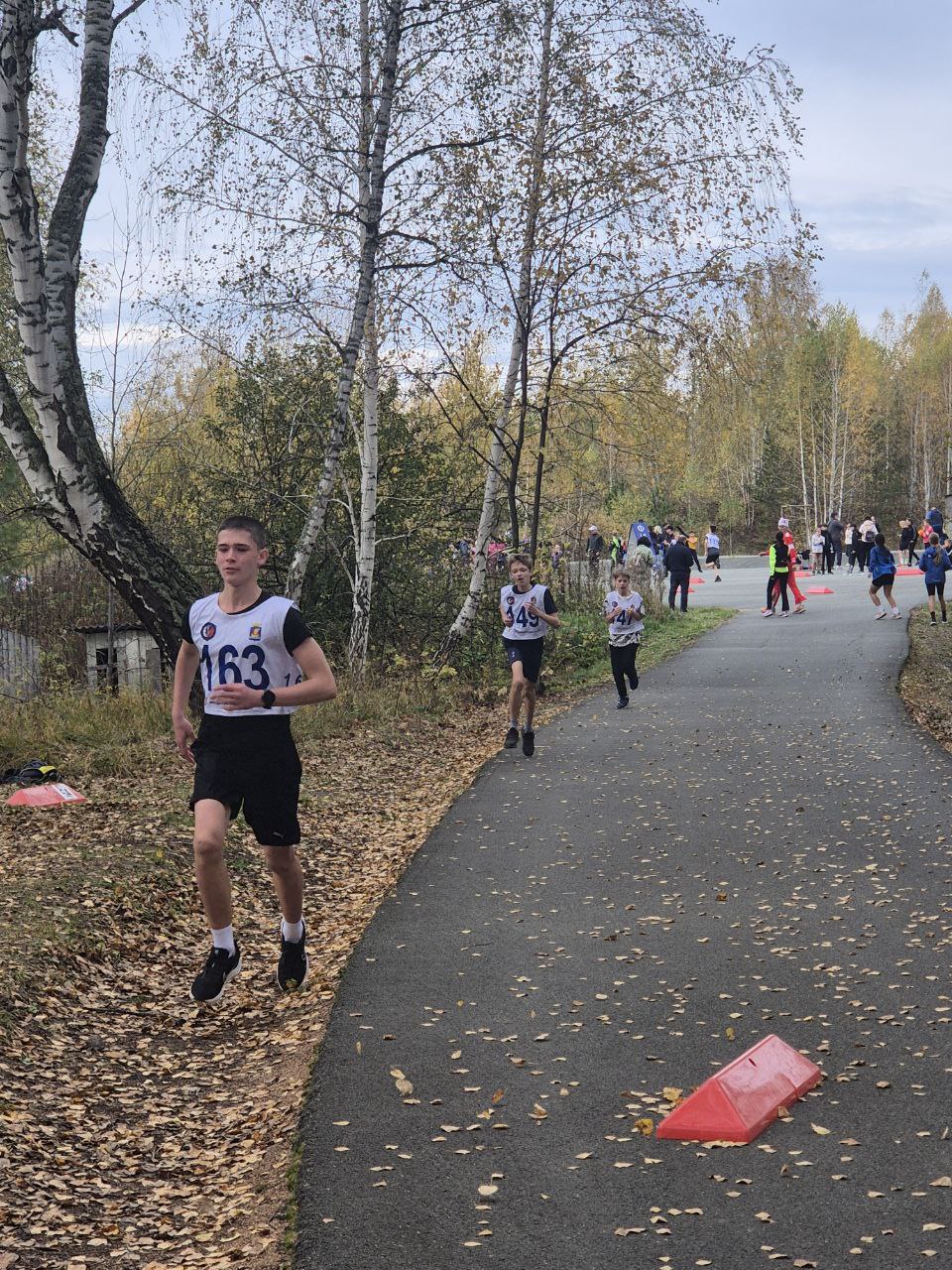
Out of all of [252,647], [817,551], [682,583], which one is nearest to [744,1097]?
[252,647]

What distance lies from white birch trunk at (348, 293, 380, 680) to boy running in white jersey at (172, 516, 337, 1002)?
10395 millimetres

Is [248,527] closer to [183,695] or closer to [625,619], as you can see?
[183,695]

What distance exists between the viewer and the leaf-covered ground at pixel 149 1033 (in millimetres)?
4070

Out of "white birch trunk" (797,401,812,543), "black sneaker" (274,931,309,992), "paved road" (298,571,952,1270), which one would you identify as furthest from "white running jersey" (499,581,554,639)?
"white birch trunk" (797,401,812,543)

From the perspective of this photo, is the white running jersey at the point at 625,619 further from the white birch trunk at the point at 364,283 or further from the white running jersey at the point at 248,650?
the white running jersey at the point at 248,650

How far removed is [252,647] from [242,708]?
268 mm

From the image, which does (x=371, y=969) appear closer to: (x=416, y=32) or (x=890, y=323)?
(x=416, y=32)

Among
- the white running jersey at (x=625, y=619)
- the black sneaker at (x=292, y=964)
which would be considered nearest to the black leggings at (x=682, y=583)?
the white running jersey at (x=625, y=619)

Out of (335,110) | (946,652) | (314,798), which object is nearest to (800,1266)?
(314,798)

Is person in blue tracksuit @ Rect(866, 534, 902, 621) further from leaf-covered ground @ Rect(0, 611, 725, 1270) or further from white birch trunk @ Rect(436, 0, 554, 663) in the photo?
leaf-covered ground @ Rect(0, 611, 725, 1270)

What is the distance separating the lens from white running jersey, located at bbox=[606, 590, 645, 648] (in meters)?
15.6

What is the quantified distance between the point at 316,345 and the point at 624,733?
6.50 m

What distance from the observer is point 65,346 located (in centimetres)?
1124

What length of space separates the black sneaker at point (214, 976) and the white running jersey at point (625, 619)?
33.1 feet
